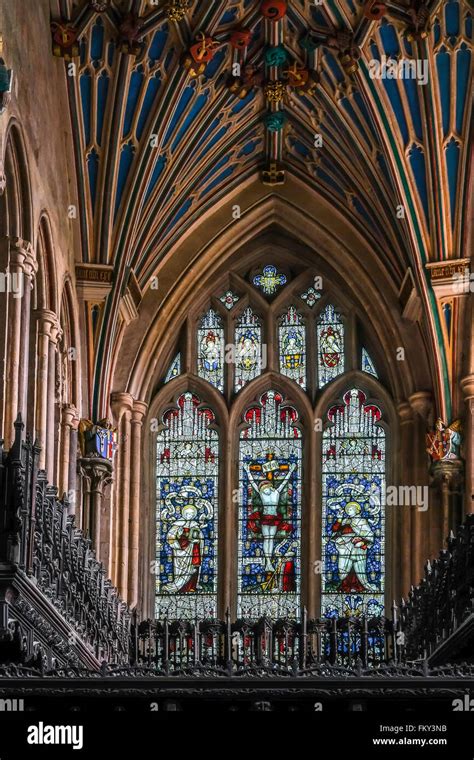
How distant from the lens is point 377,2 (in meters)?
28.5

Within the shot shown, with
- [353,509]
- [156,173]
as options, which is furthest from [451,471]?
[156,173]

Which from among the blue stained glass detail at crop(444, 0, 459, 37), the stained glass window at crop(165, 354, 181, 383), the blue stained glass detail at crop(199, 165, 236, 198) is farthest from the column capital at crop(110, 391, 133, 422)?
the blue stained glass detail at crop(444, 0, 459, 37)

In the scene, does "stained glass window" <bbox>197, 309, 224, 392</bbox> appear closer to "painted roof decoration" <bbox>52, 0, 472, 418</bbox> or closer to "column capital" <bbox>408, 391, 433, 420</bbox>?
"painted roof decoration" <bbox>52, 0, 472, 418</bbox>

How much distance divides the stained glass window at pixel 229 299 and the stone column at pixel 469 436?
603cm

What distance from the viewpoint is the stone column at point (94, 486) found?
30.5 metres

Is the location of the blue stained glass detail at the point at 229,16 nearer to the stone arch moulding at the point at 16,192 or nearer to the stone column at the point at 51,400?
the stone column at the point at 51,400

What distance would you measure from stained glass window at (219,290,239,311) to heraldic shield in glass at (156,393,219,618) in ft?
6.18

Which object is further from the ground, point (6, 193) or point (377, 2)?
point (377, 2)

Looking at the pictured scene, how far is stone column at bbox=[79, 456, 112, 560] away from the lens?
3047 centimetres
